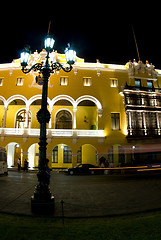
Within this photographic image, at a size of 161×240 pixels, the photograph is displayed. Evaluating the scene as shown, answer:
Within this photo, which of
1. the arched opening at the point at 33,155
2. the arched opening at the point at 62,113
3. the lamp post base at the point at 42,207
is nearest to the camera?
the lamp post base at the point at 42,207

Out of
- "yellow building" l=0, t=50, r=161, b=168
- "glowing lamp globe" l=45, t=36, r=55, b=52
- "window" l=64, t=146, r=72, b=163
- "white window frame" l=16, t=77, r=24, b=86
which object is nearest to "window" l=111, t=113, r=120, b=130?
"yellow building" l=0, t=50, r=161, b=168

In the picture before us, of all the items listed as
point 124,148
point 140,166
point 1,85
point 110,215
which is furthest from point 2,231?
point 1,85

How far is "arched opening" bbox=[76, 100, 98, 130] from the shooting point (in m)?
24.5

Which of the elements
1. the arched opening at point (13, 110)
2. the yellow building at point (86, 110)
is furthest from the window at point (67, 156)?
the arched opening at point (13, 110)

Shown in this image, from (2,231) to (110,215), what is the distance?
2.96 metres

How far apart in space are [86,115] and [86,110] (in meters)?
0.75

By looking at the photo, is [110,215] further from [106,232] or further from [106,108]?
[106,108]

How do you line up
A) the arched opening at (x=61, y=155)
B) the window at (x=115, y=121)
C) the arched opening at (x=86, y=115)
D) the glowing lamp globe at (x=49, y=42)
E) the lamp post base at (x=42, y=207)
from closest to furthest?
the lamp post base at (x=42, y=207) → the glowing lamp globe at (x=49, y=42) → the window at (x=115, y=121) → the arched opening at (x=61, y=155) → the arched opening at (x=86, y=115)

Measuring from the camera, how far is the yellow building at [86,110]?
21.8m

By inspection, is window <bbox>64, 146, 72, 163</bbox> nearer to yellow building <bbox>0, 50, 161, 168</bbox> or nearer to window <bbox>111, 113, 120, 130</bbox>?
yellow building <bbox>0, 50, 161, 168</bbox>

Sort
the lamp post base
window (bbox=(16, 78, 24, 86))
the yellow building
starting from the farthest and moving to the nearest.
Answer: window (bbox=(16, 78, 24, 86))
the yellow building
the lamp post base

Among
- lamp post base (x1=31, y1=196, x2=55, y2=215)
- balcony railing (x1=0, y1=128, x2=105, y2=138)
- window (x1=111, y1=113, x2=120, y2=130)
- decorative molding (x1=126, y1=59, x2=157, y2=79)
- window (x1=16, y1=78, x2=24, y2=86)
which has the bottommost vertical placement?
lamp post base (x1=31, y1=196, x2=55, y2=215)

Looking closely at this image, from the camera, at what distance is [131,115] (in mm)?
23156

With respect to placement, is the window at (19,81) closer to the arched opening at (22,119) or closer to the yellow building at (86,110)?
the yellow building at (86,110)
